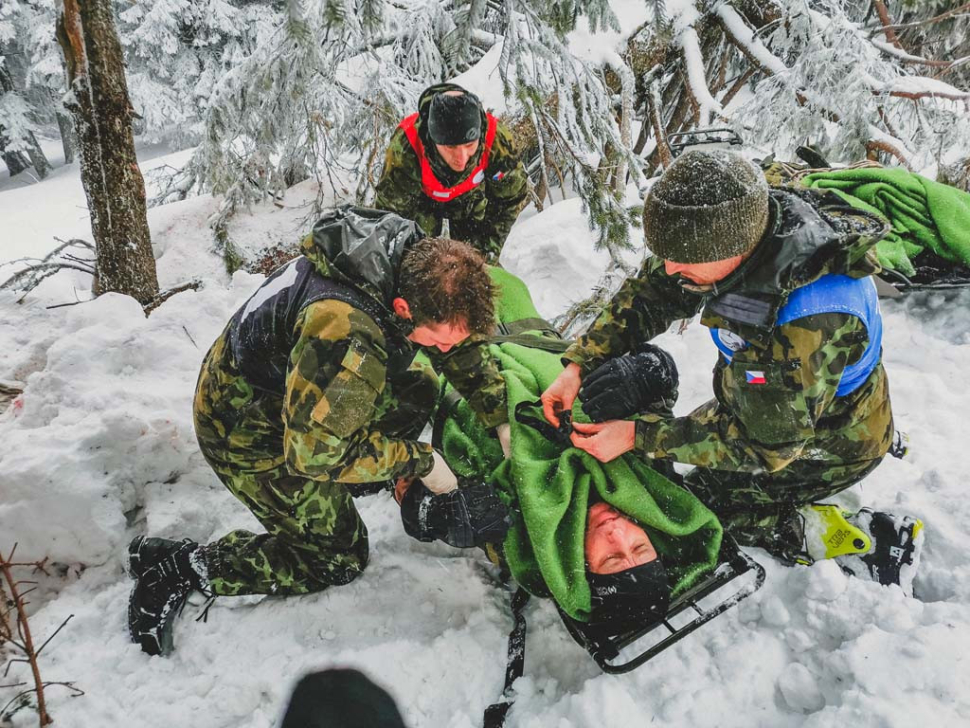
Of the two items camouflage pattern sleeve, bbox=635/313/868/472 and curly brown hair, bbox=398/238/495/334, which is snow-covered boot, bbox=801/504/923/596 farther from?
curly brown hair, bbox=398/238/495/334

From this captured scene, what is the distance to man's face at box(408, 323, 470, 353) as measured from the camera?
1.51 meters

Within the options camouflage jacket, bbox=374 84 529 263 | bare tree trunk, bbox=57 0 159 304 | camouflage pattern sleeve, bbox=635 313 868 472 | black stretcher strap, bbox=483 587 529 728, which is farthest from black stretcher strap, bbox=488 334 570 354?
bare tree trunk, bbox=57 0 159 304

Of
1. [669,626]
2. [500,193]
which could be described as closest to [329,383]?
[669,626]

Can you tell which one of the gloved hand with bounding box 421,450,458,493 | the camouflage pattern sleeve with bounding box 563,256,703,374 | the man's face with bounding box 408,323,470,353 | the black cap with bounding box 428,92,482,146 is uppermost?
the black cap with bounding box 428,92,482,146

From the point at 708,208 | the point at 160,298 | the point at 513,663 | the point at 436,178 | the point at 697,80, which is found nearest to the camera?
the point at 708,208

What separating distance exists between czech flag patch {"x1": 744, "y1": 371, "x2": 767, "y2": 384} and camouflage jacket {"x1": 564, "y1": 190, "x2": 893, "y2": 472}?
0.04 ft

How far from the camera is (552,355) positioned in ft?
8.49

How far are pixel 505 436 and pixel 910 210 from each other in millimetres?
2832

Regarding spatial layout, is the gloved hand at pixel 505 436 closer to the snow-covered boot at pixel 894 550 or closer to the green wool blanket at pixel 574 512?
the green wool blanket at pixel 574 512

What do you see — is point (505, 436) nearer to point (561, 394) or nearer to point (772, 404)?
point (561, 394)

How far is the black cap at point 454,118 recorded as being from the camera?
2666mm

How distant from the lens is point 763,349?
1.66m

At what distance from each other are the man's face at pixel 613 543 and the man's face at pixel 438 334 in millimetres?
853

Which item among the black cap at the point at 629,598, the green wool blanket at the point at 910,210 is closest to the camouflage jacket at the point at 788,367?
the black cap at the point at 629,598
